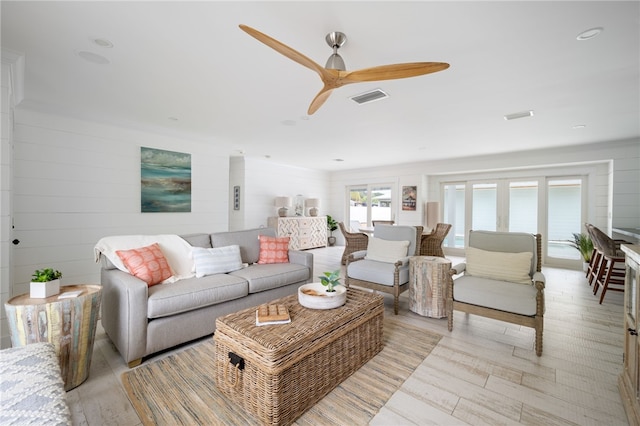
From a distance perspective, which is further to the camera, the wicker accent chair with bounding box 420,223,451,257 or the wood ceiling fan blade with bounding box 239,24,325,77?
the wicker accent chair with bounding box 420,223,451,257

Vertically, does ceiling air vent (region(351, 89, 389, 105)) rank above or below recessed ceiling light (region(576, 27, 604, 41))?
Result: above

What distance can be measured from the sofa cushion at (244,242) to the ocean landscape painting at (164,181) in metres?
2.02

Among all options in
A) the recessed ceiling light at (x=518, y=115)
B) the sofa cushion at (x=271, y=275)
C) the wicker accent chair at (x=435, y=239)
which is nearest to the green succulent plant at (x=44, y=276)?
the sofa cushion at (x=271, y=275)

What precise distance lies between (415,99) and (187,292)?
3101 millimetres

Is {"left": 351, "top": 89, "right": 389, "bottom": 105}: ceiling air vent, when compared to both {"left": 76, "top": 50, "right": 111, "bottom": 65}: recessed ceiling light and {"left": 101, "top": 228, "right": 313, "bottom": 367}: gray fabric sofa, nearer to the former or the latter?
{"left": 101, "top": 228, "right": 313, "bottom": 367}: gray fabric sofa

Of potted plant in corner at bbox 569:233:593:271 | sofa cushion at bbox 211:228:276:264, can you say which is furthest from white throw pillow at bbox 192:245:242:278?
potted plant in corner at bbox 569:233:593:271

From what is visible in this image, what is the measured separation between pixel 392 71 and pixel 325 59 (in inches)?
31.4

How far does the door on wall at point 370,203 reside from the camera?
8.05 metres

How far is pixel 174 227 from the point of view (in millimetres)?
4824

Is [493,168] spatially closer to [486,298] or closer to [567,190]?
[567,190]

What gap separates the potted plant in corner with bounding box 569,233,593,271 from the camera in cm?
497

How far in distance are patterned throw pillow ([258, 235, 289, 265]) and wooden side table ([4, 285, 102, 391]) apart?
1.72 meters

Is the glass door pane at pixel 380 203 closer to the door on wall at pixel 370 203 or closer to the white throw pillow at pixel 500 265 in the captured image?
the door on wall at pixel 370 203

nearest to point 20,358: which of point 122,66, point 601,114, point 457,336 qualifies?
point 122,66
